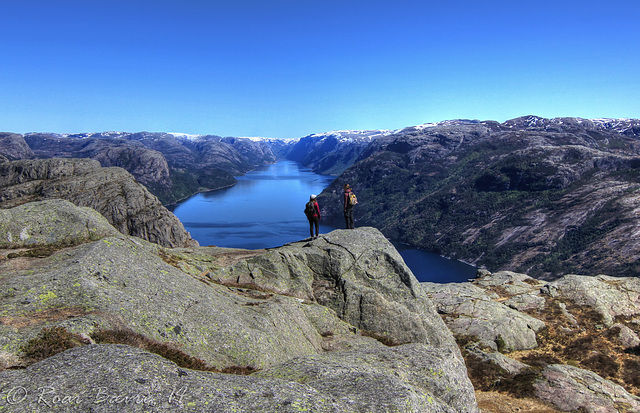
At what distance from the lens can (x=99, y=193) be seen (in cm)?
14038

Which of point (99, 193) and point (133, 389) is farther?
point (99, 193)

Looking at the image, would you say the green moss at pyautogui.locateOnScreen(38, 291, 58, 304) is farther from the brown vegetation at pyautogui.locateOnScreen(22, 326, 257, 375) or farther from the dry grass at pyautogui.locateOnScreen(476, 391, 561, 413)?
the dry grass at pyautogui.locateOnScreen(476, 391, 561, 413)

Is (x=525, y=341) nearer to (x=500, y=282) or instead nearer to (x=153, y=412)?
(x=500, y=282)

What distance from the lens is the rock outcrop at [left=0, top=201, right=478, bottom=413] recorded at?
34.6ft

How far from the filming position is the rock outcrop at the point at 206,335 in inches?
416

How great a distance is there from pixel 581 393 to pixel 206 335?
2979cm

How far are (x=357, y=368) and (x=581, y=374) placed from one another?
2699cm

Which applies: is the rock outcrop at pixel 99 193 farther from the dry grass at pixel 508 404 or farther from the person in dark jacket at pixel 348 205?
the dry grass at pixel 508 404

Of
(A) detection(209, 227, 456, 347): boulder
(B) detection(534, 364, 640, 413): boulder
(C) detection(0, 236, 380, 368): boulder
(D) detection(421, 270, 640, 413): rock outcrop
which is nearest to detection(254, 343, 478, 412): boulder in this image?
(C) detection(0, 236, 380, 368): boulder

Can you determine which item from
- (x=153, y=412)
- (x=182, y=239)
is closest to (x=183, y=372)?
(x=153, y=412)

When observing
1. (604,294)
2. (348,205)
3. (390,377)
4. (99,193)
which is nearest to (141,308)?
(390,377)

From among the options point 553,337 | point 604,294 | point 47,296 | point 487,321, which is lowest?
point 553,337

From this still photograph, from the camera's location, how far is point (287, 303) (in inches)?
953

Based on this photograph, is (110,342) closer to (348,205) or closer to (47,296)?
(47,296)
